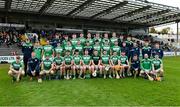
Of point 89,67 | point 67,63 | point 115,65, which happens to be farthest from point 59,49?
point 115,65

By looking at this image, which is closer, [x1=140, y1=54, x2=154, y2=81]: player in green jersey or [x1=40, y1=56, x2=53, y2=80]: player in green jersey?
[x1=40, y1=56, x2=53, y2=80]: player in green jersey

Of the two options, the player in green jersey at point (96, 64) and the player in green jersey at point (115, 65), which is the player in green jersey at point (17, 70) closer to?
the player in green jersey at point (96, 64)

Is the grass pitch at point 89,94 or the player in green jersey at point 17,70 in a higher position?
the player in green jersey at point 17,70

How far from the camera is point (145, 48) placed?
13.9 metres

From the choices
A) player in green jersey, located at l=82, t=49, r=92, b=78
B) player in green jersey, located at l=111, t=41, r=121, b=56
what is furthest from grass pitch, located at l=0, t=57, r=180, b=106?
player in green jersey, located at l=111, t=41, r=121, b=56

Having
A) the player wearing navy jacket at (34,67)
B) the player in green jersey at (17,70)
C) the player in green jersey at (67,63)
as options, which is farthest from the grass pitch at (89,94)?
the player in green jersey at (67,63)

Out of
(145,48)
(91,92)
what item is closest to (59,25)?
(145,48)

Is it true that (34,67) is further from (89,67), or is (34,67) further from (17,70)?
(89,67)

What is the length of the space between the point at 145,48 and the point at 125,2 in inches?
695

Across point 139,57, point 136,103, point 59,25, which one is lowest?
point 136,103

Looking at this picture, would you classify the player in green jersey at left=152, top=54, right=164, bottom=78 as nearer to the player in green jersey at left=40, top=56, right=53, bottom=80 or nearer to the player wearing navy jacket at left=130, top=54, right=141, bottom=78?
the player wearing navy jacket at left=130, top=54, right=141, bottom=78

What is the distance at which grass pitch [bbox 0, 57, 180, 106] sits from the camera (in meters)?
7.71

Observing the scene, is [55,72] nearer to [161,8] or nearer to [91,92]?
[91,92]

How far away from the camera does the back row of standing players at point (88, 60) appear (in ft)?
39.8
